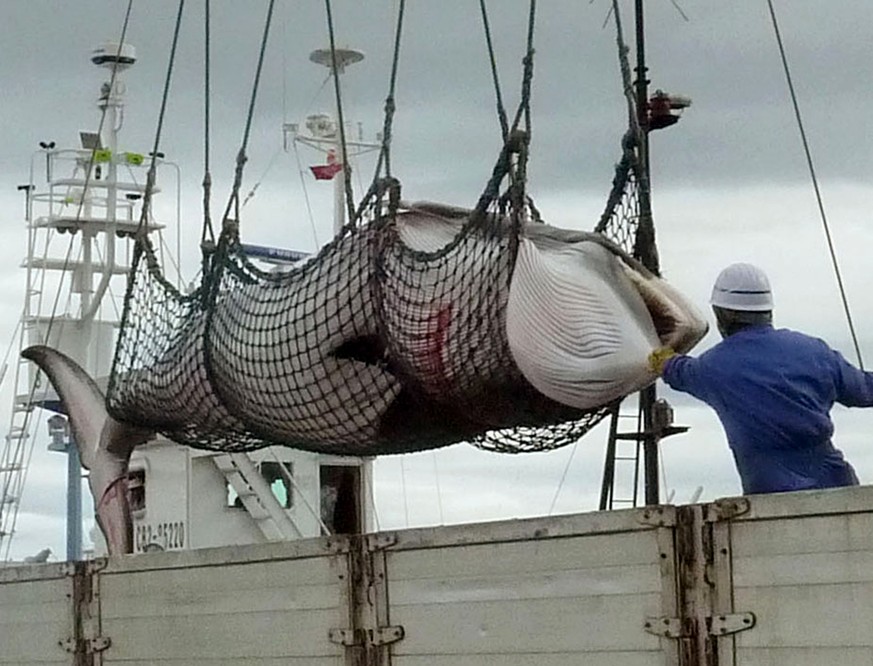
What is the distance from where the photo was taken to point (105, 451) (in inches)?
410

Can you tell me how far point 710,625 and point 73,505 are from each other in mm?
14103

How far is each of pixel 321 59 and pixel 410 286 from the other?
36.7ft

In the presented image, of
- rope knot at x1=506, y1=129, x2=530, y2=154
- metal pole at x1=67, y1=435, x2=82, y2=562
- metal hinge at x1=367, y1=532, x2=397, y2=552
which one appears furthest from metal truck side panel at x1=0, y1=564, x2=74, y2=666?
metal pole at x1=67, y1=435, x2=82, y2=562

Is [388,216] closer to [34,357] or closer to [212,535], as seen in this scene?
[34,357]

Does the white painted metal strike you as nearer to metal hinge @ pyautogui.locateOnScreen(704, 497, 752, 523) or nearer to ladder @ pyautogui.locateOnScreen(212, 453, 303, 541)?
metal hinge @ pyautogui.locateOnScreen(704, 497, 752, 523)

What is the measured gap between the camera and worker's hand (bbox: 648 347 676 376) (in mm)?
6594

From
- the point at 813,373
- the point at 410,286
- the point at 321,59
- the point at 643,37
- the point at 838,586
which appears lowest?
the point at 838,586

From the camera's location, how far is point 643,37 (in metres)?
11.6

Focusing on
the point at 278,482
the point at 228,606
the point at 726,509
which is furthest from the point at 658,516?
the point at 278,482

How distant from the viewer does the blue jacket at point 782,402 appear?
20.0 feet

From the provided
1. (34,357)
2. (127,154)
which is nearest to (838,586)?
(34,357)

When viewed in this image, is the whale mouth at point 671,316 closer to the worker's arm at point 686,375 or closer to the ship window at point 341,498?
the worker's arm at point 686,375

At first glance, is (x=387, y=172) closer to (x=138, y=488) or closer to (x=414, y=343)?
(x=414, y=343)

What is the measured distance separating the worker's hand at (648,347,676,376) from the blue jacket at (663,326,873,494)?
354 millimetres
